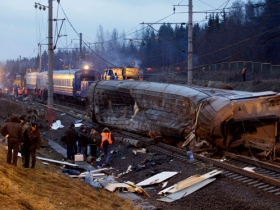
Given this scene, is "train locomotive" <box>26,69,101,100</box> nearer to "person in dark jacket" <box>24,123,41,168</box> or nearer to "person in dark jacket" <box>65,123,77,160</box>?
"person in dark jacket" <box>65,123,77,160</box>

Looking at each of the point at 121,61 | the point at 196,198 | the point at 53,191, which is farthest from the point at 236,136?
the point at 121,61

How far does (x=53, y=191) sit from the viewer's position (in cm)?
882

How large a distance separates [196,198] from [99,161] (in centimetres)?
617

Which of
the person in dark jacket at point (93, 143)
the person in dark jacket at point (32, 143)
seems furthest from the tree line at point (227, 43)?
the person in dark jacket at point (32, 143)

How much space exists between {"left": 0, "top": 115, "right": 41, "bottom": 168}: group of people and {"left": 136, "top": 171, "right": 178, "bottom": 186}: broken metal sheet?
2843 mm

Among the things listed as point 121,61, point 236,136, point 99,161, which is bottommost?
point 99,161

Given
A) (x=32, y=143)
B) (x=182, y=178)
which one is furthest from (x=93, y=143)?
(x=182, y=178)

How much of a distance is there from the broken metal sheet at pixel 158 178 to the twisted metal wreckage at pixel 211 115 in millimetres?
2359

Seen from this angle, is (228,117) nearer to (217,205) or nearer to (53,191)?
(217,205)

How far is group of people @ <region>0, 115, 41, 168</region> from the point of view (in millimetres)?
10727

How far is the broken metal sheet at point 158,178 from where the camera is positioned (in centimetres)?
1095

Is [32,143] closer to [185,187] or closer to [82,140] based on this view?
[82,140]

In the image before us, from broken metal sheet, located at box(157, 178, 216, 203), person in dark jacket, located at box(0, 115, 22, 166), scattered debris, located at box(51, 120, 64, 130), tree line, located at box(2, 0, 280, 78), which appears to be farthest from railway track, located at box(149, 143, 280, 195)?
tree line, located at box(2, 0, 280, 78)

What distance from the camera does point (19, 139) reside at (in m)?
10.9
